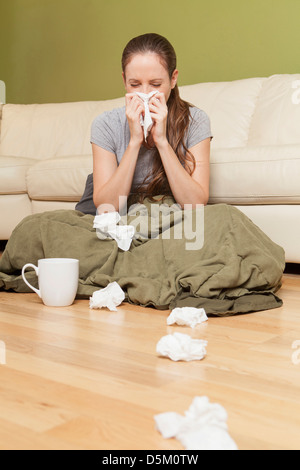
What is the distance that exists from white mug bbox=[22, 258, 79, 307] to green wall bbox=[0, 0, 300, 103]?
193 cm

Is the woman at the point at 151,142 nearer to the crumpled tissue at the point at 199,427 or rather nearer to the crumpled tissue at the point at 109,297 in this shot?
the crumpled tissue at the point at 109,297

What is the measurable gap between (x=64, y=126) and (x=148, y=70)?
1694 millimetres

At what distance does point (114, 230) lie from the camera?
1775mm

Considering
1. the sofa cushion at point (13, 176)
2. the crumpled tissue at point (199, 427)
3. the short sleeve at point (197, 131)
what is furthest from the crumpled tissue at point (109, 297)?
the sofa cushion at point (13, 176)

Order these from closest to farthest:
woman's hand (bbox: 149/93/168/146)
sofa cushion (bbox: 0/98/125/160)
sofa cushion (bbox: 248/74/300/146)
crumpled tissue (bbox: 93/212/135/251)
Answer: crumpled tissue (bbox: 93/212/135/251), woman's hand (bbox: 149/93/168/146), sofa cushion (bbox: 248/74/300/146), sofa cushion (bbox: 0/98/125/160)

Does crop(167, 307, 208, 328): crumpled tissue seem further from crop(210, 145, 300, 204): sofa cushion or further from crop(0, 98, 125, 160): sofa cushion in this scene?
crop(0, 98, 125, 160): sofa cushion

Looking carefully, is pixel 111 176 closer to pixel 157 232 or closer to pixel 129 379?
pixel 157 232

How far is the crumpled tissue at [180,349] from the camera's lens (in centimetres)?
111

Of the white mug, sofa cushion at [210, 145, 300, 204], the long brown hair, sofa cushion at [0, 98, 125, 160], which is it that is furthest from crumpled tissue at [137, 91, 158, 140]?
sofa cushion at [0, 98, 125, 160]

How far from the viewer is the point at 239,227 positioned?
1674mm

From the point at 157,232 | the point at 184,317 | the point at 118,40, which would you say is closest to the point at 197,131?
the point at 157,232

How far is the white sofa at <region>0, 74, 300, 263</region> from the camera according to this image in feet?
7.07

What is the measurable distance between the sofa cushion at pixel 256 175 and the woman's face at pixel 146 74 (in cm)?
46
